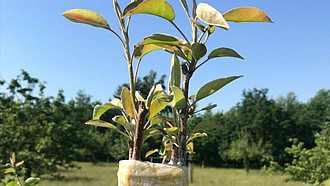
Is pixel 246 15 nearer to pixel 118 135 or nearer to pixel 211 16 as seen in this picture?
pixel 211 16

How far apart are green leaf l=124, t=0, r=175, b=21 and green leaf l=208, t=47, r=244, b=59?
0.36ft

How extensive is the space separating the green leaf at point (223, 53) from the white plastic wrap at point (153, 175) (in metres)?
0.24

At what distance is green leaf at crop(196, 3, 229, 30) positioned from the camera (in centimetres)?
52

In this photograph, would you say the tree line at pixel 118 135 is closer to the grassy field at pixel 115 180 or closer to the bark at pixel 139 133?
the grassy field at pixel 115 180

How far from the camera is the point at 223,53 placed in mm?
661

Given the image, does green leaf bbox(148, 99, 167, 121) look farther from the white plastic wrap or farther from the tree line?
the tree line

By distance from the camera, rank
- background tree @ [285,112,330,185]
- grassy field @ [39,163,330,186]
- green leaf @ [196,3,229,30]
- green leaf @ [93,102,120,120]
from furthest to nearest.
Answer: grassy field @ [39,163,330,186], background tree @ [285,112,330,185], green leaf @ [93,102,120,120], green leaf @ [196,3,229,30]

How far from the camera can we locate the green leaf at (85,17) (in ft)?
2.17

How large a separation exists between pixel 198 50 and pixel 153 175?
9.8 inches

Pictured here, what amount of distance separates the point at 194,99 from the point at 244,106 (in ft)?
87.0

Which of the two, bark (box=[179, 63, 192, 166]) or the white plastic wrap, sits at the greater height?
bark (box=[179, 63, 192, 166])

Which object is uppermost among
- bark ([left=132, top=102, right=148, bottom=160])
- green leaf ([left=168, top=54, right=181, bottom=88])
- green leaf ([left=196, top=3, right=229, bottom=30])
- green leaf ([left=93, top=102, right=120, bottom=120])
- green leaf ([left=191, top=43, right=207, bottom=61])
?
green leaf ([left=196, top=3, right=229, bottom=30])

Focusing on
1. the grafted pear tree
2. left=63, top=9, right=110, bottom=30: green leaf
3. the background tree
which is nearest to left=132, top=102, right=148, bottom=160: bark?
the grafted pear tree

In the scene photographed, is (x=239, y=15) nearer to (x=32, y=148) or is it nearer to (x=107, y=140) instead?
(x=32, y=148)
